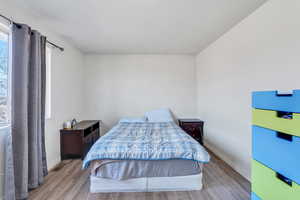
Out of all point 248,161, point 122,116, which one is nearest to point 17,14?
point 122,116

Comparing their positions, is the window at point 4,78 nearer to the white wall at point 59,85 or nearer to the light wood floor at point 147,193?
the white wall at point 59,85

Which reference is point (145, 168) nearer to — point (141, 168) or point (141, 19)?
point (141, 168)

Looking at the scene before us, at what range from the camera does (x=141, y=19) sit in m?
2.34

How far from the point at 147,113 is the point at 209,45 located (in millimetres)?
2181

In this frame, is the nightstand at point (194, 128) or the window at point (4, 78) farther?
the nightstand at point (194, 128)

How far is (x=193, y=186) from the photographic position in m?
2.03

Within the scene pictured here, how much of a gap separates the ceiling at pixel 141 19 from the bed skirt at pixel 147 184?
2.19 meters

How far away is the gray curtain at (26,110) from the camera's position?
1.83 metres

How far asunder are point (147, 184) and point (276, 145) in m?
1.48

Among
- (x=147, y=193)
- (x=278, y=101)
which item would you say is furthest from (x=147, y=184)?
(x=278, y=101)

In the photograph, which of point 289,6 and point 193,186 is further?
point 193,186

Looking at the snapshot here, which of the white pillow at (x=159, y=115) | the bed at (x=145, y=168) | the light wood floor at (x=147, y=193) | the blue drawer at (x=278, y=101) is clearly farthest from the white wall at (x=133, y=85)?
the blue drawer at (x=278, y=101)

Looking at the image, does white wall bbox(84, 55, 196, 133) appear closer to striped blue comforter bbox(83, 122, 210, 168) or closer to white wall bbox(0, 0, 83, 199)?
white wall bbox(0, 0, 83, 199)

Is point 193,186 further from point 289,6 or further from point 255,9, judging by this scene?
point 255,9
